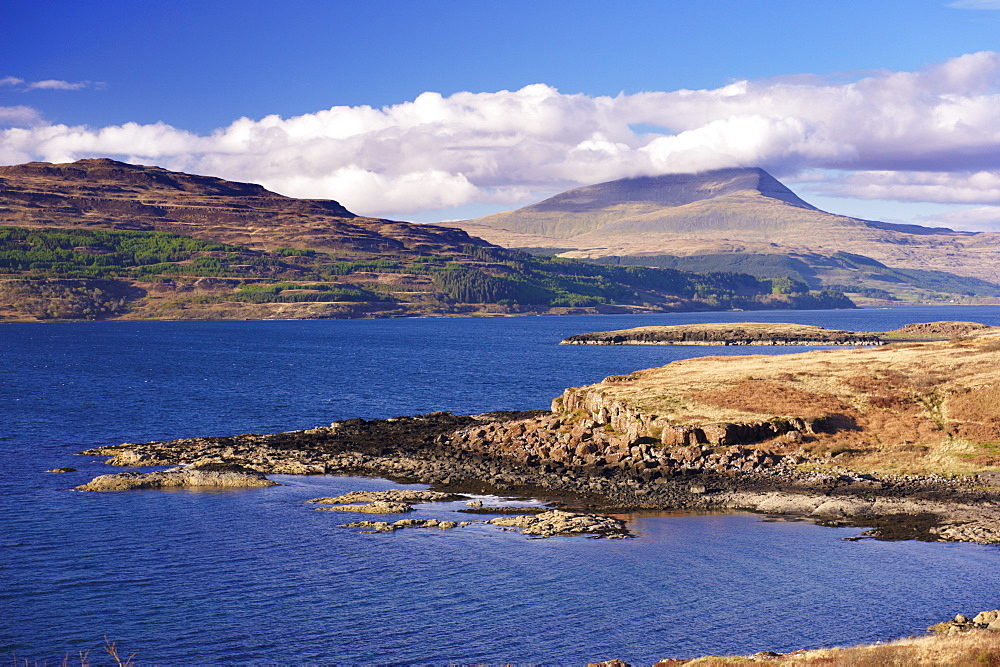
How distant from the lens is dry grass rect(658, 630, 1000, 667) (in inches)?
1097

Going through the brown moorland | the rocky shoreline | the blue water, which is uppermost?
the brown moorland

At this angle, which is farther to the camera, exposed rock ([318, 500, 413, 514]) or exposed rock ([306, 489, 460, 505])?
exposed rock ([306, 489, 460, 505])

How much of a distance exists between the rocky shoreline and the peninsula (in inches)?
5.8

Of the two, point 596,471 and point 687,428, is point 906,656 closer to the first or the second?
point 596,471

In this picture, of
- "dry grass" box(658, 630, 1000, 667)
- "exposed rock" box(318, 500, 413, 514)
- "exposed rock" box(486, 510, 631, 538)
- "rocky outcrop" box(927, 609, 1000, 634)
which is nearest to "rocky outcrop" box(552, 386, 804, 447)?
"exposed rock" box(486, 510, 631, 538)

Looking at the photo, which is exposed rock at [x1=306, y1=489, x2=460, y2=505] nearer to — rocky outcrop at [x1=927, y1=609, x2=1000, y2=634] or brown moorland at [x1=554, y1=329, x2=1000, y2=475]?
brown moorland at [x1=554, y1=329, x2=1000, y2=475]

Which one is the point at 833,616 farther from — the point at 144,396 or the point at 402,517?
the point at 144,396

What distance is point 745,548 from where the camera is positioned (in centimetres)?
5059

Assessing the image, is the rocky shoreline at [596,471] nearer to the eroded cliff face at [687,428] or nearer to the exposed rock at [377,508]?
the eroded cliff face at [687,428]

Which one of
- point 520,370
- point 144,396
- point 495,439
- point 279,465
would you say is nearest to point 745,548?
point 495,439

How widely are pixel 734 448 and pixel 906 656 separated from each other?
41371mm

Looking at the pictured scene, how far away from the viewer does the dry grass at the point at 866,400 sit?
6788cm

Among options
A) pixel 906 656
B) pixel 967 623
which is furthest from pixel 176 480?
pixel 906 656

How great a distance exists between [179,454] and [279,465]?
10677 mm
